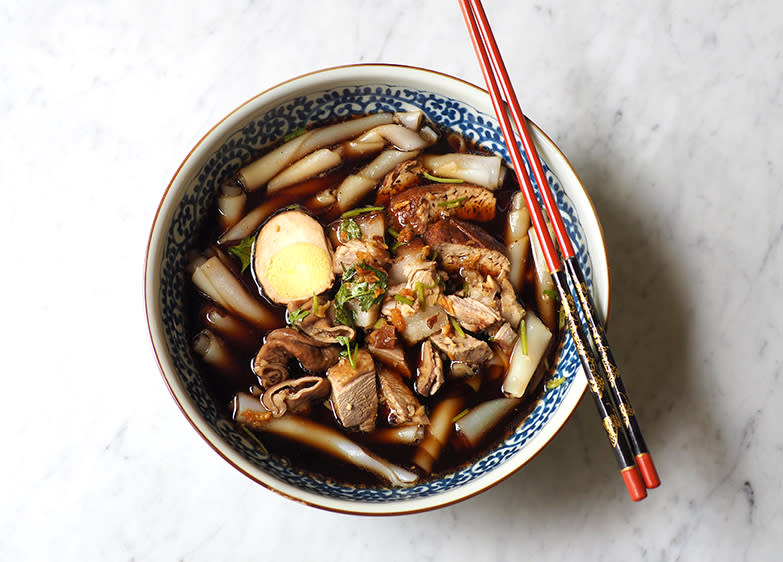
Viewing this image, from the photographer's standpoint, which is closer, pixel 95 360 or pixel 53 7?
pixel 95 360

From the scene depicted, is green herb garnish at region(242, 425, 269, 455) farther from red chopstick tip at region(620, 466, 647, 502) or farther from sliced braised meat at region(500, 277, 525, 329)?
red chopstick tip at region(620, 466, 647, 502)

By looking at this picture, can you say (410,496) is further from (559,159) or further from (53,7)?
(53,7)

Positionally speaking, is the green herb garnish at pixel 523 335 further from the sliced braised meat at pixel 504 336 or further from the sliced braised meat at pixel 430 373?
the sliced braised meat at pixel 430 373

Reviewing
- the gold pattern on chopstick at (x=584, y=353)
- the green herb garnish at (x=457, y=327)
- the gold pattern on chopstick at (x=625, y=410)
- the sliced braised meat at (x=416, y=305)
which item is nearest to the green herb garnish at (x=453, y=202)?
the sliced braised meat at (x=416, y=305)

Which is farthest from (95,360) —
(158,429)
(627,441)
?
(627,441)

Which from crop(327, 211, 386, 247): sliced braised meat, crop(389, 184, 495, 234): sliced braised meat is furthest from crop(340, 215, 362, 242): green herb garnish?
crop(389, 184, 495, 234): sliced braised meat
